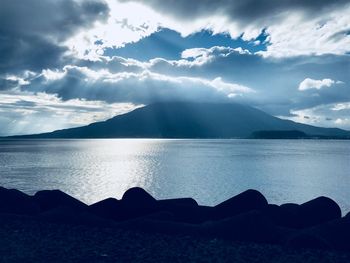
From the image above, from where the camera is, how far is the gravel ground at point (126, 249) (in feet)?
42.1

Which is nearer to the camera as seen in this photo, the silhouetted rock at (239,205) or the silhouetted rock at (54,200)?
the silhouetted rock at (239,205)

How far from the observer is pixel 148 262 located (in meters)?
12.4

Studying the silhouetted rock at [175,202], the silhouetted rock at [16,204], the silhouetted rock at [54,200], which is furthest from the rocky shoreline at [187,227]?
the silhouetted rock at [54,200]

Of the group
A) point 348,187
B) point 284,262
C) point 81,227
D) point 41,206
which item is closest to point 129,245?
point 81,227

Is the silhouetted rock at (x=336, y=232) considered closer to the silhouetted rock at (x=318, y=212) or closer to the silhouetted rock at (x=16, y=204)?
the silhouetted rock at (x=318, y=212)

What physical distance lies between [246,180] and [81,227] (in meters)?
45.4

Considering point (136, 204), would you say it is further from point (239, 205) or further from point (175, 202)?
point (239, 205)

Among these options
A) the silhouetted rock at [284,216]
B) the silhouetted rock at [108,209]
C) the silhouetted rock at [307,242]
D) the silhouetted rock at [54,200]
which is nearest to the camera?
the silhouetted rock at [307,242]

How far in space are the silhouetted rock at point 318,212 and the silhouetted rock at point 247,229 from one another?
4746 mm

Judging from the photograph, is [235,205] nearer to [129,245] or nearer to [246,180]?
[129,245]

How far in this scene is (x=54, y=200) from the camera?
2395 cm

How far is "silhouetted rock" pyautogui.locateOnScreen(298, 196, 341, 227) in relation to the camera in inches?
808

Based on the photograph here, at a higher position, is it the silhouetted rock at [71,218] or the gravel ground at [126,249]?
the silhouetted rock at [71,218]

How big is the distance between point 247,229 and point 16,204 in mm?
13871
